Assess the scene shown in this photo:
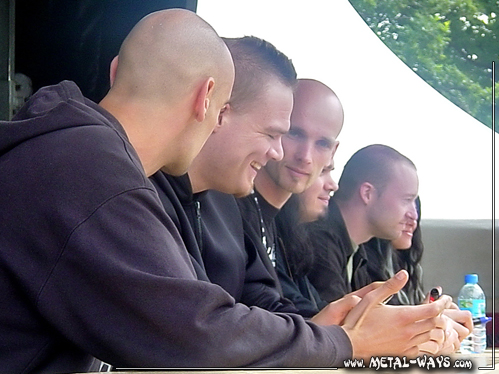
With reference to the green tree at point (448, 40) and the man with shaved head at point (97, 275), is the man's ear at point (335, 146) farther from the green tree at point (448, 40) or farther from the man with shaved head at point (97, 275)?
the man with shaved head at point (97, 275)

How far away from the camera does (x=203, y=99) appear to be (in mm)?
1307

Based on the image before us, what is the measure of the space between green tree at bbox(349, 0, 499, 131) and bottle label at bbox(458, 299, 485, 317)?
435mm

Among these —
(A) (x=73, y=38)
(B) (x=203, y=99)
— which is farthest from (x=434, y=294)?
(A) (x=73, y=38)

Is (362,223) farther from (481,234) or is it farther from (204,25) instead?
(204,25)

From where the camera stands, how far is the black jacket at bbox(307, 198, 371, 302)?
6.06 feet

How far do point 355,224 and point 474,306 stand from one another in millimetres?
348

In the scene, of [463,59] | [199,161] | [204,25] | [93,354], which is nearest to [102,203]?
[93,354]

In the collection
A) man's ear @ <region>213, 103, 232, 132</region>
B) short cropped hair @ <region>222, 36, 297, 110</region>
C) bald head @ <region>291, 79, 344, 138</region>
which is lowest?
man's ear @ <region>213, 103, 232, 132</region>

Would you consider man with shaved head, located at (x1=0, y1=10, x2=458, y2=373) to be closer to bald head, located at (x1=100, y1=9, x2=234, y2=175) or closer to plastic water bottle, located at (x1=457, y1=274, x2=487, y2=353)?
bald head, located at (x1=100, y1=9, x2=234, y2=175)

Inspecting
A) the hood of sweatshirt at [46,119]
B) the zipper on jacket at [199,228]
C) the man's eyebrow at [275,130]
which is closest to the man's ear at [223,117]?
the man's eyebrow at [275,130]

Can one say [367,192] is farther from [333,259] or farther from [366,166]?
[333,259]

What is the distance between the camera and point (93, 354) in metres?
0.99

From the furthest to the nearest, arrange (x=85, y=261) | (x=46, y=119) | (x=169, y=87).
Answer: (x=169, y=87), (x=46, y=119), (x=85, y=261)

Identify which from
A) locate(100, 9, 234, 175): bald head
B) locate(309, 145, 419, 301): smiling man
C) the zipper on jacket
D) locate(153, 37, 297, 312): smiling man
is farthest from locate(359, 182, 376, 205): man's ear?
locate(100, 9, 234, 175): bald head
